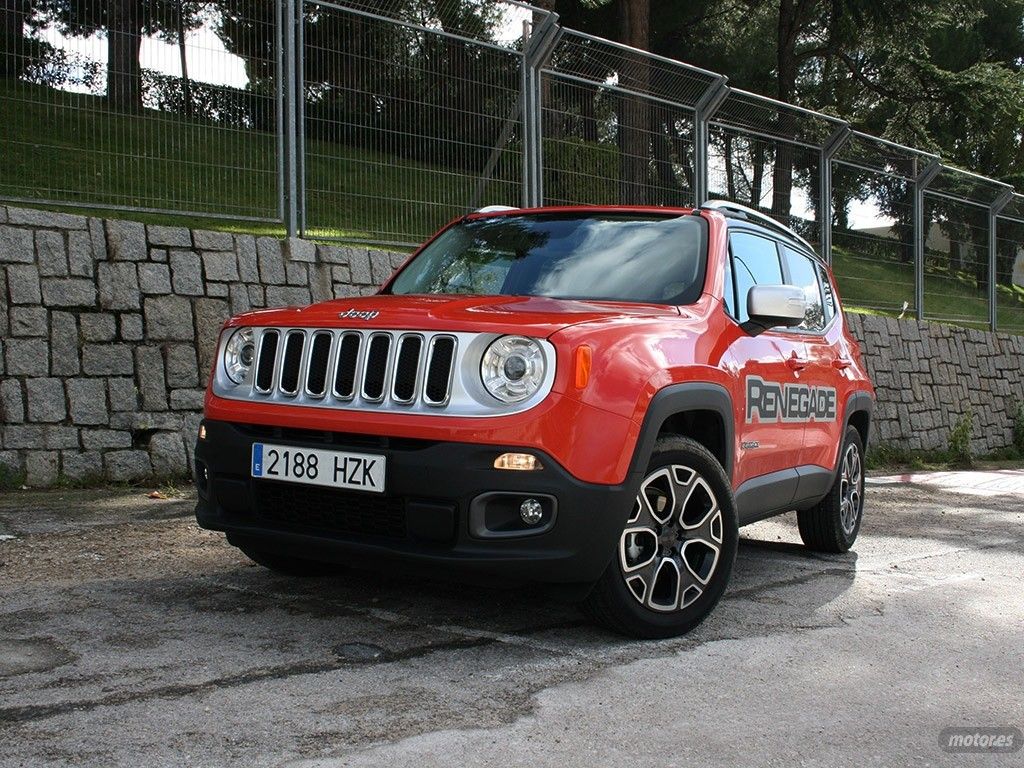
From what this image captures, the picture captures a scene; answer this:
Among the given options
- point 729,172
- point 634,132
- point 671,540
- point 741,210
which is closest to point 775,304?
point 741,210

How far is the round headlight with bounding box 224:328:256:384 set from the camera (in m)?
4.55

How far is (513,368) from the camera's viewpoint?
392cm

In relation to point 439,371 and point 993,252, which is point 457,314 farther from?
point 993,252

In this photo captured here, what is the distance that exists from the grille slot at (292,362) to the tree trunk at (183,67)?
4489 mm

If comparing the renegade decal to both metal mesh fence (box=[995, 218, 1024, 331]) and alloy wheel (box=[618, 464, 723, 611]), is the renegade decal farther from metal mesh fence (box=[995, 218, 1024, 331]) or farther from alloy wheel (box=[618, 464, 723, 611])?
metal mesh fence (box=[995, 218, 1024, 331])

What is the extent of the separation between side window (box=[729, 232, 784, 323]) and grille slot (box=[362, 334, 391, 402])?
68.5 inches

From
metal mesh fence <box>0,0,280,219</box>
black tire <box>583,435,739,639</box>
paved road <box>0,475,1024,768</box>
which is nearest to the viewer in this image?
paved road <box>0,475,1024,768</box>

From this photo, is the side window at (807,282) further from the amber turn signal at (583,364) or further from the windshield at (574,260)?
the amber turn signal at (583,364)

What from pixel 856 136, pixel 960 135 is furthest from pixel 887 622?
pixel 960 135

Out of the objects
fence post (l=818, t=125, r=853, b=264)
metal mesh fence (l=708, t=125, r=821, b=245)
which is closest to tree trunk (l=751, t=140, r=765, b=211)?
metal mesh fence (l=708, t=125, r=821, b=245)

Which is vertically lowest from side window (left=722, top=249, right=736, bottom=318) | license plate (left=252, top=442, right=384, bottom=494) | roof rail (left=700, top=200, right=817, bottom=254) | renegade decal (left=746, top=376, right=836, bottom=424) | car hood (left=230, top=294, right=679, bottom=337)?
license plate (left=252, top=442, right=384, bottom=494)

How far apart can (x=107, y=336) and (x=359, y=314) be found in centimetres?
413

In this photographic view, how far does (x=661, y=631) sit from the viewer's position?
429 centimetres

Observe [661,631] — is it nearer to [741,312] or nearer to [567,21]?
[741,312]
